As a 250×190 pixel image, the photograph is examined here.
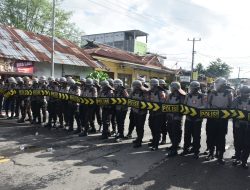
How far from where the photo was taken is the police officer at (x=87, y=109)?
11000 millimetres

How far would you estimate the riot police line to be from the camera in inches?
323

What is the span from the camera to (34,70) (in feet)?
70.5

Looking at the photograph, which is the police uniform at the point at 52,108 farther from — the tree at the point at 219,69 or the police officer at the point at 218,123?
the tree at the point at 219,69

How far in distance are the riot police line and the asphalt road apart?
499 mm

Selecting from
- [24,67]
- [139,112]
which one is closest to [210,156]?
[139,112]

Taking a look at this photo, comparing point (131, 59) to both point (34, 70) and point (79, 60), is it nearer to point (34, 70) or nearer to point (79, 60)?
point (79, 60)

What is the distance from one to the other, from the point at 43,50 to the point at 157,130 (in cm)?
1536

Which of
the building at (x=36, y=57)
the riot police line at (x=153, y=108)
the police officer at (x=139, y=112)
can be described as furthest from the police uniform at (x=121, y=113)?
the building at (x=36, y=57)

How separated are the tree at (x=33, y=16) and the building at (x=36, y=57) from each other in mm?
16381

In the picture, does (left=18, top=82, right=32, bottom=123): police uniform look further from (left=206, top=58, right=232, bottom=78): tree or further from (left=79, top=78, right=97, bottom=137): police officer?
(left=206, top=58, right=232, bottom=78): tree

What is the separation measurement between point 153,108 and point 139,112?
1.74 feet

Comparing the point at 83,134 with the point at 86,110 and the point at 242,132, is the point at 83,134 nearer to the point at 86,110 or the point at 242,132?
the point at 86,110

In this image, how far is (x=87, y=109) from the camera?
440 inches

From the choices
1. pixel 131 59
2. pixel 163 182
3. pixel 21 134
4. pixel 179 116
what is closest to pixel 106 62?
pixel 131 59
